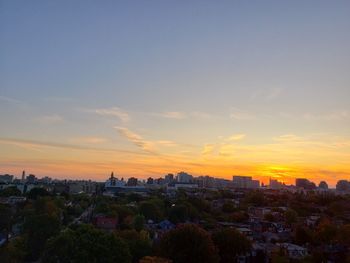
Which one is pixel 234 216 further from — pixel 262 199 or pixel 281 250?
pixel 262 199

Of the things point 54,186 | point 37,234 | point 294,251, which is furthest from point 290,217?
point 54,186

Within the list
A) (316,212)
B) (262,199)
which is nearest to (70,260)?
(316,212)

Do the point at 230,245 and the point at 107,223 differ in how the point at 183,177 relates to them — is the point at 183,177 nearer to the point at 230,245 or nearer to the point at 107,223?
the point at 107,223

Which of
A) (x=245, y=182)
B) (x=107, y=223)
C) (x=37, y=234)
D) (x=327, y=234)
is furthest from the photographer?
(x=245, y=182)

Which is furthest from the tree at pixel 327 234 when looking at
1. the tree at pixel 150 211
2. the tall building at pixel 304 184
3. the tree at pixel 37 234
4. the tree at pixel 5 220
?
the tall building at pixel 304 184

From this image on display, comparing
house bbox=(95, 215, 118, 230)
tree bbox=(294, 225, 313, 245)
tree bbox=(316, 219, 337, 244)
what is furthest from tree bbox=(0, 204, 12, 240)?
tree bbox=(316, 219, 337, 244)

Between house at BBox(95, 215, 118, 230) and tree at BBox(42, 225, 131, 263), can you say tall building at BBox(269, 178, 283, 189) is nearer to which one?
house at BBox(95, 215, 118, 230)

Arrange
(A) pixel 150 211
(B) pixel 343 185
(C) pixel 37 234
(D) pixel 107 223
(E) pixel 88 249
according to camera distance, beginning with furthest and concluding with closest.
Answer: (B) pixel 343 185
(A) pixel 150 211
(D) pixel 107 223
(C) pixel 37 234
(E) pixel 88 249
